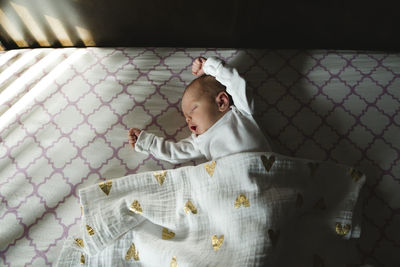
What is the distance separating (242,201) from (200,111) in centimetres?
36

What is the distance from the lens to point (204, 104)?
0.98 metres

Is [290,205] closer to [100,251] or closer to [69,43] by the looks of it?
[100,251]

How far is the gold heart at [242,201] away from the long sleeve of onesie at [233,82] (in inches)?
12.8

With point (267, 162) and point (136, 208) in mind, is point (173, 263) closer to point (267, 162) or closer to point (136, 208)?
point (136, 208)

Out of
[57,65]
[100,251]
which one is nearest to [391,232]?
[100,251]

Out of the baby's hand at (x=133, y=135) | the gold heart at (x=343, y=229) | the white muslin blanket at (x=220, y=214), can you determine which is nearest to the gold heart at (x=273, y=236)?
the white muslin blanket at (x=220, y=214)

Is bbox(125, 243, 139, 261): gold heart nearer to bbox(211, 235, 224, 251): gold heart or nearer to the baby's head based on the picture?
bbox(211, 235, 224, 251): gold heart

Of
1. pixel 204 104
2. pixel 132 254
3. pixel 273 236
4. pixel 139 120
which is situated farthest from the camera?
pixel 139 120

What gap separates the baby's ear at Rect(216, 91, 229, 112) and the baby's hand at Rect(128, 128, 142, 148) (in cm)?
32

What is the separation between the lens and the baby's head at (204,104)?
0.98m

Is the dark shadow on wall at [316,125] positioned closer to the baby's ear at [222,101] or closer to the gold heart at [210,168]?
the baby's ear at [222,101]

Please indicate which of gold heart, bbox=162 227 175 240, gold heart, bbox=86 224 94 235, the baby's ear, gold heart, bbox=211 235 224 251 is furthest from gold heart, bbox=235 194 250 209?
gold heart, bbox=86 224 94 235

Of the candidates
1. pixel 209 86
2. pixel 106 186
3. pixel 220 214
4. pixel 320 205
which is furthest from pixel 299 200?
pixel 106 186

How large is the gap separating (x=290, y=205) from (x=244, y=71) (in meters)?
0.64
